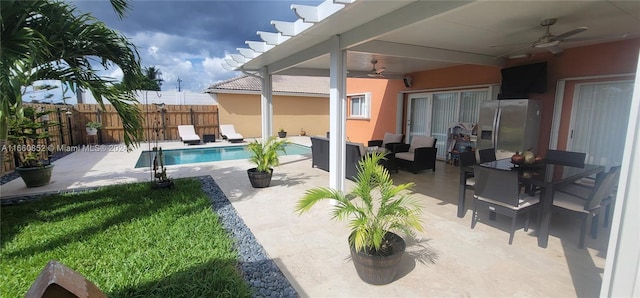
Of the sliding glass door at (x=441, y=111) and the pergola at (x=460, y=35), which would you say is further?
the sliding glass door at (x=441, y=111)

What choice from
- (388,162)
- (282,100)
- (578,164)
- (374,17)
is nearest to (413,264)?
(374,17)

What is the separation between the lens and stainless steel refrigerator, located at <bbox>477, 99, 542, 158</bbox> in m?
6.28

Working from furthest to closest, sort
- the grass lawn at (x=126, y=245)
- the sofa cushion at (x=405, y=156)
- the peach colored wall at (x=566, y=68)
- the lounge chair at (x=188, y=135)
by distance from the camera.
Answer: the lounge chair at (x=188, y=135), the sofa cushion at (x=405, y=156), the peach colored wall at (x=566, y=68), the grass lawn at (x=126, y=245)

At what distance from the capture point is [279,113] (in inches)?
686

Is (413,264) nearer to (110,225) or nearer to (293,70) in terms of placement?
(110,225)

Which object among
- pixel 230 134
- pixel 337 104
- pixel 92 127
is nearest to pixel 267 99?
pixel 337 104

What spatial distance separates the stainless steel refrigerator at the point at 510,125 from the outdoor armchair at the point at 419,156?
1246 millimetres

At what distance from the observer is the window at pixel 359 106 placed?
1190cm

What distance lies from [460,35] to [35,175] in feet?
28.2

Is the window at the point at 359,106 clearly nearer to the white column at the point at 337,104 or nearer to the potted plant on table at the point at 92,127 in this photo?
the white column at the point at 337,104

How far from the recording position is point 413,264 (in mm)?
3074

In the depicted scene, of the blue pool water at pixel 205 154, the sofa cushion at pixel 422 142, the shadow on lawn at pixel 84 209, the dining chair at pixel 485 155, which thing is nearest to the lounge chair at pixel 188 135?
the blue pool water at pixel 205 154

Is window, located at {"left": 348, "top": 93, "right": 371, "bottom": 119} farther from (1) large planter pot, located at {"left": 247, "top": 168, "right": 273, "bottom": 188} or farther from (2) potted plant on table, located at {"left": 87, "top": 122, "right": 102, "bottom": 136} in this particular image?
(2) potted plant on table, located at {"left": 87, "top": 122, "right": 102, "bottom": 136}

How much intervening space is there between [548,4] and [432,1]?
1.57 m
